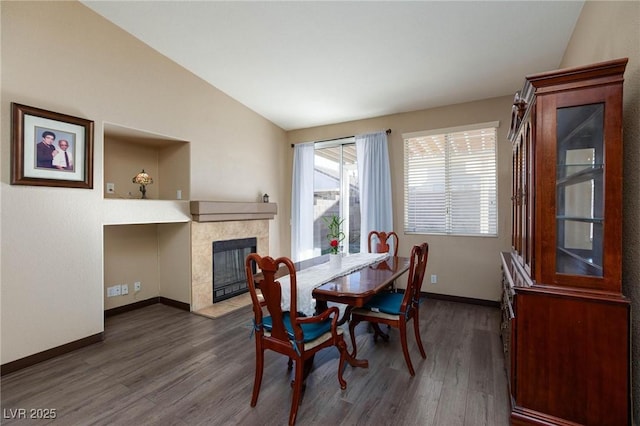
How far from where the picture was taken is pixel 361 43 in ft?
9.49

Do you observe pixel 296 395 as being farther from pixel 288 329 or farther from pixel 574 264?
pixel 574 264

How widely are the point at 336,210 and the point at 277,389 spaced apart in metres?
3.39

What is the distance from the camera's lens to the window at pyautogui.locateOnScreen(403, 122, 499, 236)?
3881 mm

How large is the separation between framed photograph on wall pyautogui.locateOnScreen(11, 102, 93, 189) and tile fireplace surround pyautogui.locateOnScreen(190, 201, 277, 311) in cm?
122

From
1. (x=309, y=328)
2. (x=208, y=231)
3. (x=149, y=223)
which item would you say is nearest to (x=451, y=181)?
(x=309, y=328)

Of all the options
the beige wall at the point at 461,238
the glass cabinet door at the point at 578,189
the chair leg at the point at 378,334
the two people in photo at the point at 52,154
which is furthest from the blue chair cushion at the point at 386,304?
the two people in photo at the point at 52,154

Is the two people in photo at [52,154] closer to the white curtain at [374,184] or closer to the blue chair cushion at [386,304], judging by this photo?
the blue chair cushion at [386,304]

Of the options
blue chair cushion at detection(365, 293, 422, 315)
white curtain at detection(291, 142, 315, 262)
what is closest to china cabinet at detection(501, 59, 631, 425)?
blue chair cushion at detection(365, 293, 422, 315)

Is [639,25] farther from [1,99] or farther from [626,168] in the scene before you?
[1,99]

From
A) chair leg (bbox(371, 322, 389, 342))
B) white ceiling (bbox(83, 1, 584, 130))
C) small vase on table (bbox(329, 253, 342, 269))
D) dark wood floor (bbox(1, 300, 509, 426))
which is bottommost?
dark wood floor (bbox(1, 300, 509, 426))

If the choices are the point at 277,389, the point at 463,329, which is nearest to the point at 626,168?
the point at 463,329

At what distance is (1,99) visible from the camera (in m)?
2.33

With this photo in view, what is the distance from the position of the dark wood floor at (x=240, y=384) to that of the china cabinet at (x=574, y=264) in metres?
0.47

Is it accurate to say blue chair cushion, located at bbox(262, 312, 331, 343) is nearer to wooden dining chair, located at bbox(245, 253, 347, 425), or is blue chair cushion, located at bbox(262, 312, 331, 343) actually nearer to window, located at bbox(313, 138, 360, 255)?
wooden dining chair, located at bbox(245, 253, 347, 425)
